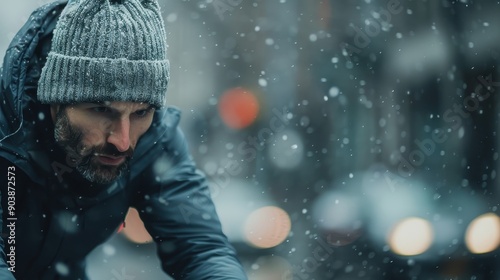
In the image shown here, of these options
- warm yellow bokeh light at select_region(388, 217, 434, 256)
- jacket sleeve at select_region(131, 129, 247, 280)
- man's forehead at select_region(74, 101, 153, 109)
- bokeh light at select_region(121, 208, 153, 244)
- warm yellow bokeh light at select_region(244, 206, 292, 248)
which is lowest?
bokeh light at select_region(121, 208, 153, 244)

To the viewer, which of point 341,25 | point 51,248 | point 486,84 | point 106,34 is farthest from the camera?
point 341,25

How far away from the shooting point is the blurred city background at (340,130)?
367 inches

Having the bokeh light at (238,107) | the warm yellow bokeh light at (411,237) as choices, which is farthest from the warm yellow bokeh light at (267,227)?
the bokeh light at (238,107)

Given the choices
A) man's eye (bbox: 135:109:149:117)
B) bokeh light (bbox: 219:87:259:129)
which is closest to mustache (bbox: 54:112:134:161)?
man's eye (bbox: 135:109:149:117)

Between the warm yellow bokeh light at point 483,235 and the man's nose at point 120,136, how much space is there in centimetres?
692

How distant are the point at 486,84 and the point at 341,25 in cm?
238

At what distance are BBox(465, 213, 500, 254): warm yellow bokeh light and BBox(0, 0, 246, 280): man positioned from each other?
653 cm

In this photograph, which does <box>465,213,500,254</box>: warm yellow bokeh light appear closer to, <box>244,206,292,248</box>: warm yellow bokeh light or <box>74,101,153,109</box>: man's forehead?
<box>244,206,292,248</box>: warm yellow bokeh light

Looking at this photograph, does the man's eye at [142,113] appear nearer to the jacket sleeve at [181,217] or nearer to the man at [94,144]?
the man at [94,144]

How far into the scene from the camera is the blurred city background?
9.33 meters

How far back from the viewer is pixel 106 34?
2.63 m

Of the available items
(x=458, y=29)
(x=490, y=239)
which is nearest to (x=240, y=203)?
(x=490, y=239)

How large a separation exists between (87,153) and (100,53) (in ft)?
1.02

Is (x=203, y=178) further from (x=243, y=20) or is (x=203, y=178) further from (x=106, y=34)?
(x=243, y=20)
